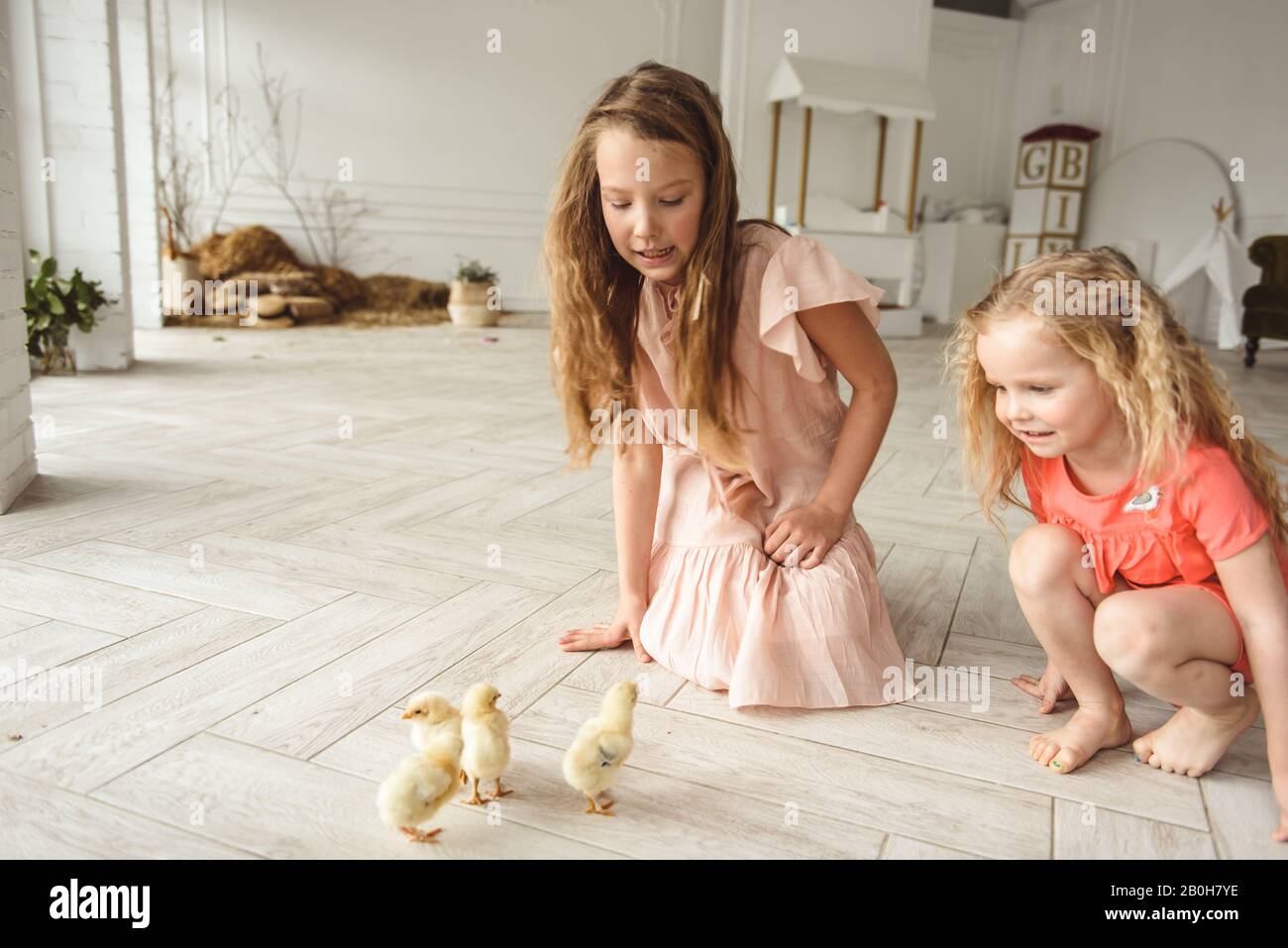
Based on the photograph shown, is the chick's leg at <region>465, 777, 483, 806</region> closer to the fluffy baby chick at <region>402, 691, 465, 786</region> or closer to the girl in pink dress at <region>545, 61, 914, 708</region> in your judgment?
the fluffy baby chick at <region>402, 691, 465, 786</region>

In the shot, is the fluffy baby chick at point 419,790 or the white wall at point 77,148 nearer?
the fluffy baby chick at point 419,790

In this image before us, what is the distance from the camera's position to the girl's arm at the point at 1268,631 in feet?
3.11

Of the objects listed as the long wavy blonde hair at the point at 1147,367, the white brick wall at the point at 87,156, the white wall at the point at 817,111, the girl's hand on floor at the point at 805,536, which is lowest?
the girl's hand on floor at the point at 805,536

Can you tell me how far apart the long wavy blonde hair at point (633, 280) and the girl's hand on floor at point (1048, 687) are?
1.59ft

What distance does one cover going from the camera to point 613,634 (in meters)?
1.43

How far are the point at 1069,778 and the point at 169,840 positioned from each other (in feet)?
3.09

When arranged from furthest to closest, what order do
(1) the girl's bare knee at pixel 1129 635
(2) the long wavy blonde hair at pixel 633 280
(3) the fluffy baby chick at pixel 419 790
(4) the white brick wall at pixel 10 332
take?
(4) the white brick wall at pixel 10 332
(2) the long wavy blonde hair at pixel 633 280
(1) the girl's bare knee at pixel 1129 635
(3) the fluffy baby chick at pixel 419 790

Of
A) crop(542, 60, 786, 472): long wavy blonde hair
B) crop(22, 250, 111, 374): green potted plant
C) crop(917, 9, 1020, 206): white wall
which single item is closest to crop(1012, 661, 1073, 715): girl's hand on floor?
crop(542, 60, 786, 472): long wavy blonde hair

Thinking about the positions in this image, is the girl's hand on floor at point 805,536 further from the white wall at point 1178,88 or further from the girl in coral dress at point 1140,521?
the white wall at point 1178,88

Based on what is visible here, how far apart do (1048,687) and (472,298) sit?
5.84 meters

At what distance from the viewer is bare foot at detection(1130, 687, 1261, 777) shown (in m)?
1.09

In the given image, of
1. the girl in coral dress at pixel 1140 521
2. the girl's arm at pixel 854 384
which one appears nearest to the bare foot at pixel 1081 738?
the girl in coral dress at pixel 1140 521

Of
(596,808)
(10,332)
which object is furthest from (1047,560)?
(10,332)

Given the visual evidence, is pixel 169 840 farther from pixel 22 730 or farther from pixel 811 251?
pixel 811 251
